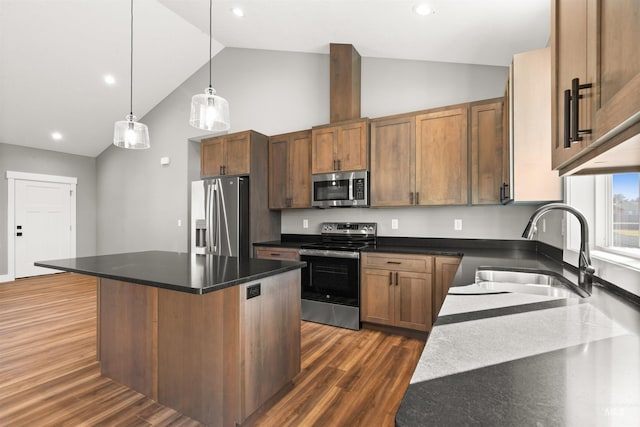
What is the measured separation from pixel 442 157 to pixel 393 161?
497 mm

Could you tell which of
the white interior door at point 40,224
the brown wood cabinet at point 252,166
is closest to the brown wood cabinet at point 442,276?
the brown wood cabinet at point 252,166

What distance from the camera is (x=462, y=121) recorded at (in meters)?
3.05

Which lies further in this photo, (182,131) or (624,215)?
(182,131)

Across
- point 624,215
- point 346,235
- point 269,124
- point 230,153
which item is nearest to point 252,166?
point 230,153

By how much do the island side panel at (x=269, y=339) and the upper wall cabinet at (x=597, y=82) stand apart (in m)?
1.59

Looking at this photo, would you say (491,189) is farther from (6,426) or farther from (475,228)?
(6,426)

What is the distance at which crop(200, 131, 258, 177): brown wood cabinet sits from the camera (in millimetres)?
4016

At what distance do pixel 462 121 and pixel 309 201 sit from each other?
6.28 ft

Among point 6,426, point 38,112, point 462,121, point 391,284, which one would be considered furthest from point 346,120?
point 38,112

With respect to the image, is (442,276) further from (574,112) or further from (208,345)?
(574,112)

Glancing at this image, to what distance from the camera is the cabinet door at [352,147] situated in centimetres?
348

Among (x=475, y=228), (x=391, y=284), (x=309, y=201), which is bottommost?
(x=391, y=284)

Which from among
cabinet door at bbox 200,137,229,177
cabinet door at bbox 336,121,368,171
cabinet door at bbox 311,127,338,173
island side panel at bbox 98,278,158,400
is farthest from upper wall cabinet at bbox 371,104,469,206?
island side panel at bbox 98,278,158,400

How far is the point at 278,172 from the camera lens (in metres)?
4.17
